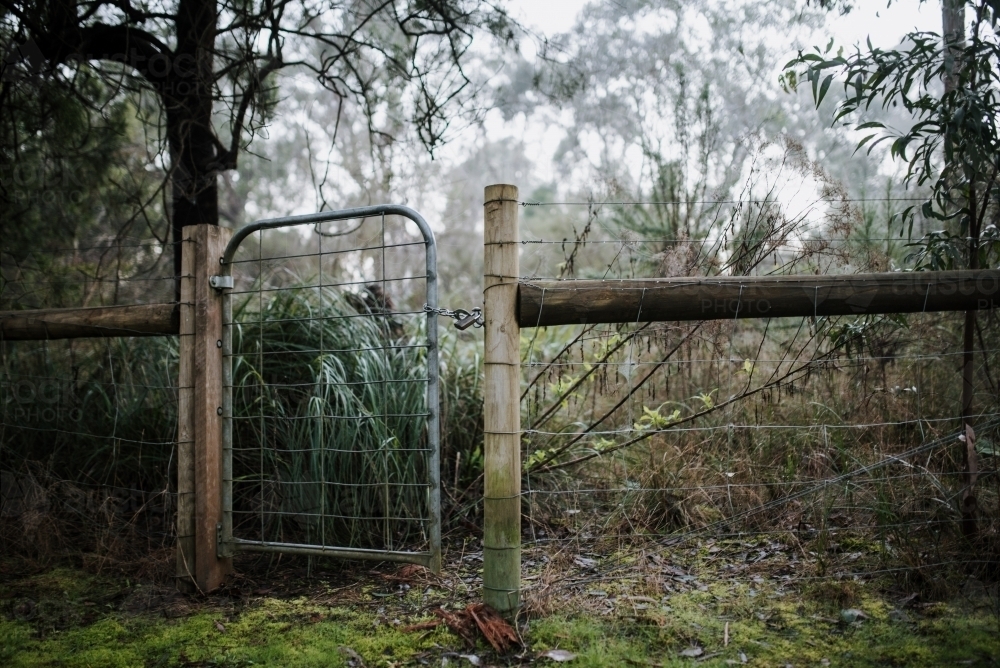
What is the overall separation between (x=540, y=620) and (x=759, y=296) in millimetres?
1667

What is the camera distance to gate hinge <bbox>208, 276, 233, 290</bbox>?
370 centimetres

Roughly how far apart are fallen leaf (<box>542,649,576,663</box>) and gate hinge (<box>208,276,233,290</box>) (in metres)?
2.34

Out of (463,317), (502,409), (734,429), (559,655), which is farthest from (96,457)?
(734,429)

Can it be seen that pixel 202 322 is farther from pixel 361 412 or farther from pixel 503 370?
pixel 503 370

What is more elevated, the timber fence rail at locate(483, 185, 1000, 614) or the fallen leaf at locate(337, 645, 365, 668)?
the timber fence rail at locate(483, 185, 1000, 614)

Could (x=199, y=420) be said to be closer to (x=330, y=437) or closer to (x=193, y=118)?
(x=330, y=437)

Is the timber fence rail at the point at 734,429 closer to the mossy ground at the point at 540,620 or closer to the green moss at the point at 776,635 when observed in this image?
the mossy ground at the point at 540,620

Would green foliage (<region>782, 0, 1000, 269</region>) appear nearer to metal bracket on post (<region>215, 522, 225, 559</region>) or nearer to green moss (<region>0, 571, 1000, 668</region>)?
green moss (<region>0, 571, 1000, 668</region>)

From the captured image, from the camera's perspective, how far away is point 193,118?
490cm

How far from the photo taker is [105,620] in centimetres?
339

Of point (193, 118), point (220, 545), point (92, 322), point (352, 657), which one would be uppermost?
point (193, 118)

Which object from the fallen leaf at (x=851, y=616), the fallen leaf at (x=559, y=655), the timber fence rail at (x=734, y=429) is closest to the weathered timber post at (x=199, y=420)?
the timber fence rail at (x=734, y=429)

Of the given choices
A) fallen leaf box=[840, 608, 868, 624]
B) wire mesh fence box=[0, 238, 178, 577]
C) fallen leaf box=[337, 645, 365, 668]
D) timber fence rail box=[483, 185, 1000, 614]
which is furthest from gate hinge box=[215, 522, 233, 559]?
fallen leaf box=[840, 608, 868, 624]

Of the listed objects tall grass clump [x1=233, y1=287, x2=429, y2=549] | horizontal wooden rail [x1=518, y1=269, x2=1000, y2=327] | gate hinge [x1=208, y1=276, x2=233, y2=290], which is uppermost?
gate hinge [x1=208, y1=276, x2=233, y2=290]
